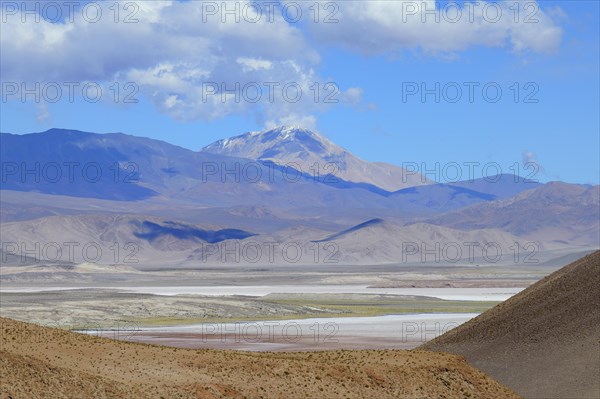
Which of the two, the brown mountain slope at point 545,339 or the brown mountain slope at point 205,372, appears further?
A: the brown mountain slope at point 545,339

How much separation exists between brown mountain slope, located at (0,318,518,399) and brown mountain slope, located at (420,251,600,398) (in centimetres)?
150

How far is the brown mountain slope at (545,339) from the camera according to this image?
1356 inches

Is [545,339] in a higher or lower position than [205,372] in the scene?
higher

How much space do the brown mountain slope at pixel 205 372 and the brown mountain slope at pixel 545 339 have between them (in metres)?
1.50

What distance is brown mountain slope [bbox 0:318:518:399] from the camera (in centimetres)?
2619

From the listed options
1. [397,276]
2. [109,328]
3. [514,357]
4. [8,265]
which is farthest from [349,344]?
[8,265]

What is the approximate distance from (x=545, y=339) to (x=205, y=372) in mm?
12984

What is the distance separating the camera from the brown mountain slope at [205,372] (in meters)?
26.2

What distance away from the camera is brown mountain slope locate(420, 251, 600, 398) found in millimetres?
34438

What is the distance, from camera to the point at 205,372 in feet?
98.8

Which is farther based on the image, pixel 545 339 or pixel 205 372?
pixel 545 339

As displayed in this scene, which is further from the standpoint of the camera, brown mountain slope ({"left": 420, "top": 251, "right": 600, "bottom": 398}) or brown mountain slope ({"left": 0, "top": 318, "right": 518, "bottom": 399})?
brown mountain slope ({"left": 420, "top": 251, "right": 600, "bottom": 398})

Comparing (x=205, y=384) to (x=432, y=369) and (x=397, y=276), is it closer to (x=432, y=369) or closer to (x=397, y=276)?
(x=432, y=369)

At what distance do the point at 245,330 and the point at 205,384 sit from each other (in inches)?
1870
